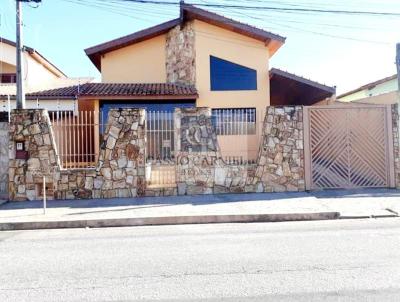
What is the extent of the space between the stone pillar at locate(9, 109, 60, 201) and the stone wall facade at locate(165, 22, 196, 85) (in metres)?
7.99

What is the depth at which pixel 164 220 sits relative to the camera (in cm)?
812

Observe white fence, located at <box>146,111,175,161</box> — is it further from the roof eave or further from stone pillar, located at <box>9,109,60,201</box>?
the roof eave

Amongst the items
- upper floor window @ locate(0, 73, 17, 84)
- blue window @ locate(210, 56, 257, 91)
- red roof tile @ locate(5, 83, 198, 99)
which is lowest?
red roof tile @ locate(5, 83, 198, 99)

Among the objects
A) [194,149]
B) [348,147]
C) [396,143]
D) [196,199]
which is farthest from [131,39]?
[396,143]

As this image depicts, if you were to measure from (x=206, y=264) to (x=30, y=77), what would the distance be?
65.9 ft

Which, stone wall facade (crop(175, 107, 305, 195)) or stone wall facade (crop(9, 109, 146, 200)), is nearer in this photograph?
stone wall facade (crop(9, 109, 146, 200))

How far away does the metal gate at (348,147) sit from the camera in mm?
11250

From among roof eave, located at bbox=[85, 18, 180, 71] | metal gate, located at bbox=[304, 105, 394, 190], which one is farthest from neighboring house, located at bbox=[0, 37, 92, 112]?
metal gate, located at bbox=[304, 105, 394, 190]

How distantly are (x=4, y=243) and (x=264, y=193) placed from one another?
6.91 meters

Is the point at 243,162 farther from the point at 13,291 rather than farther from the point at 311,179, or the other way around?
the point at 13,291

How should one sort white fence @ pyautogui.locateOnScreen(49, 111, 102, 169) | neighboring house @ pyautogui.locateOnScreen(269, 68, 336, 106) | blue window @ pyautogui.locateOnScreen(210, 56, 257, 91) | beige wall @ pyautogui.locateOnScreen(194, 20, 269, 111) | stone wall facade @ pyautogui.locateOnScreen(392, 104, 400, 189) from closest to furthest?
white fence @ pyautogui.locateOnScreen(49, 111, 102, 169) → stone wall facade @ pyautogui.locateOnScreen(392, 104, 400, 189) → neighboring house @ pyautogui.locateOnScreen(269, 68, 336, 106) → beige wall @ pyautogui.locateOnScreen(194, 20, 269, 111) → blue window @ pyautogui.locateOnScreen(210, 56, 257, 91)

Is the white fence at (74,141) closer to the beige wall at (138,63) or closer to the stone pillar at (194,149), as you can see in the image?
the stone pillar at (194,149)

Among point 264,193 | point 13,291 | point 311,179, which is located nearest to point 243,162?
point 264,193

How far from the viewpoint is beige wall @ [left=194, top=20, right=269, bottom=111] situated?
662 inches
